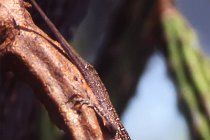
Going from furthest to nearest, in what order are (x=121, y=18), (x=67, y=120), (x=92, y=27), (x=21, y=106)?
(x=121, y=18) < (x=92, y=27) < (x=21, y=106) < (x=67, y=120)

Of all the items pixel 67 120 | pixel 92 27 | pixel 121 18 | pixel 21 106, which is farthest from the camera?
pixel 121 18

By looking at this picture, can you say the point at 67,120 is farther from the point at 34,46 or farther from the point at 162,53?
the point at 162,53

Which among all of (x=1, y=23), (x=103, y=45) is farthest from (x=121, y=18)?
(x=1, y=23)

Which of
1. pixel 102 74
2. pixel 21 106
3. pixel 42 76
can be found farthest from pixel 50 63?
pixel 102 74

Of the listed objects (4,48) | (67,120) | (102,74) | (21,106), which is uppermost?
(102,74)

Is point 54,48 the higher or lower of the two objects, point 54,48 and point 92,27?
the lower

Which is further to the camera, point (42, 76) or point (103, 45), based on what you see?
point (103, 45)

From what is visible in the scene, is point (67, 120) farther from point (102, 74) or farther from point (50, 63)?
point (102, 74)
